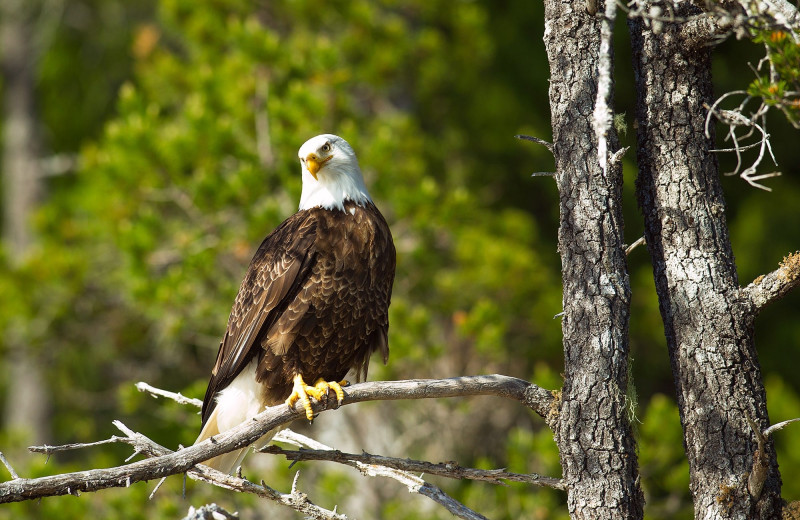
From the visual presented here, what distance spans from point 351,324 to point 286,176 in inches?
99.3

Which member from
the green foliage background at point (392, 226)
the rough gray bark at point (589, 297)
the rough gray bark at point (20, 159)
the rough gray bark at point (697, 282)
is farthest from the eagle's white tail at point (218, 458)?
the rough gray bark at point (20, 159)

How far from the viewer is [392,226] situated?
6266 mm

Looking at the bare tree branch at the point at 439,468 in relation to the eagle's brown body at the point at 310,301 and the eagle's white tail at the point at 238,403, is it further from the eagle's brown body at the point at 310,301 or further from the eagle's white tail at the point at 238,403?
the eagle's white tail at the point at 238,403

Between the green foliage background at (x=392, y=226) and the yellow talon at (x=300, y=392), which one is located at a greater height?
the green foliage background at (x=392, y=226)

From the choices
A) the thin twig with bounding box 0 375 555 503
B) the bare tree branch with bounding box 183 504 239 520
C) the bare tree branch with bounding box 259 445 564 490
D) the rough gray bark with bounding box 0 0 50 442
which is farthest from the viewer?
the rough gray bark with bounding box 0 0 50 442

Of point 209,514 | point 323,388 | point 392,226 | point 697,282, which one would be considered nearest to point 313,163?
point 323,388

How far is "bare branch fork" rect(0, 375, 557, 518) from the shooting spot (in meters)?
2.21

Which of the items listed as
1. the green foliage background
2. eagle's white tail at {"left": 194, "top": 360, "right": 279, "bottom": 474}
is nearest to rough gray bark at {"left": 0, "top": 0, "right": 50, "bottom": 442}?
the green foliage background

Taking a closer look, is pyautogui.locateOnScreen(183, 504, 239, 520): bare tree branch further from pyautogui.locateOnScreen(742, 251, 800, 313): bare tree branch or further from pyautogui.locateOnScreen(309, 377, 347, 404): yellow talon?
pyautogui.locateOnScreen(742, 251, 800, 313): bare tree branch

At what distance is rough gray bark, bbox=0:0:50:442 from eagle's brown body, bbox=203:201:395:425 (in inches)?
334

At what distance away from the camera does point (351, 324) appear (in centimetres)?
353

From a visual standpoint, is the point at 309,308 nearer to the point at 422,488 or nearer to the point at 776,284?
the point at 422,488

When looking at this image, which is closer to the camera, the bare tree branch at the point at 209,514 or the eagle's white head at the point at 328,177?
the bare tree branch at the point at 209,514

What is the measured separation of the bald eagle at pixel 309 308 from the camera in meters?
3.45
